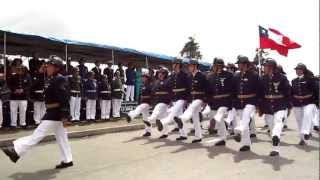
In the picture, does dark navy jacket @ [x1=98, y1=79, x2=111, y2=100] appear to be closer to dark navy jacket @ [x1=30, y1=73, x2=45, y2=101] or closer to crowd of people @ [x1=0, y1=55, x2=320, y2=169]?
crowd of people @ [x1=0, y1=55, x2=320, y2=169]

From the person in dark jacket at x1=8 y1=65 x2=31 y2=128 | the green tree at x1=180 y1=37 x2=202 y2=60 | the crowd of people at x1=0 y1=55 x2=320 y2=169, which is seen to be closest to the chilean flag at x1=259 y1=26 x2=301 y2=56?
the crowd of people at x1=0 y1=55 x2=320 y2=169

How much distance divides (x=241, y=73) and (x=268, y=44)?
5.21m

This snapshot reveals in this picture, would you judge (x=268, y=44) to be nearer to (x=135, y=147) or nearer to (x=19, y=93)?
(x=135, y=147)

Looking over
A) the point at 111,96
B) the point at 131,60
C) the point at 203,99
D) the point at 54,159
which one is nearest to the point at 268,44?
the point at 203,99

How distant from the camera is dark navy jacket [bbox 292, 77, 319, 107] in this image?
12.6 meters

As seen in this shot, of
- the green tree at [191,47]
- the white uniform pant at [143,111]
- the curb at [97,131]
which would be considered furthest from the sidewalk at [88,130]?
the green tree at [191,47]

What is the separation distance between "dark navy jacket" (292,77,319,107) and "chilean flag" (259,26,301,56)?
9.91 feet

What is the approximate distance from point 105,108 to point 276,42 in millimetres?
6488

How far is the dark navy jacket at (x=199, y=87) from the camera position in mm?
12422

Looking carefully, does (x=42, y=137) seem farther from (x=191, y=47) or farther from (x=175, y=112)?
(x=191, y=47)

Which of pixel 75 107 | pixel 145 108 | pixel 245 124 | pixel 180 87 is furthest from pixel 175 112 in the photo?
pixel 75 107

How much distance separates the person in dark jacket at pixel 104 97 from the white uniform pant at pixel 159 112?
4196 mm

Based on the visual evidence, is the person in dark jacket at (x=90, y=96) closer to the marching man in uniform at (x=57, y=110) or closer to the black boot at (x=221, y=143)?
the black boot at (x=221, y=143)

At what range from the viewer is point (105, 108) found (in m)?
17.3
